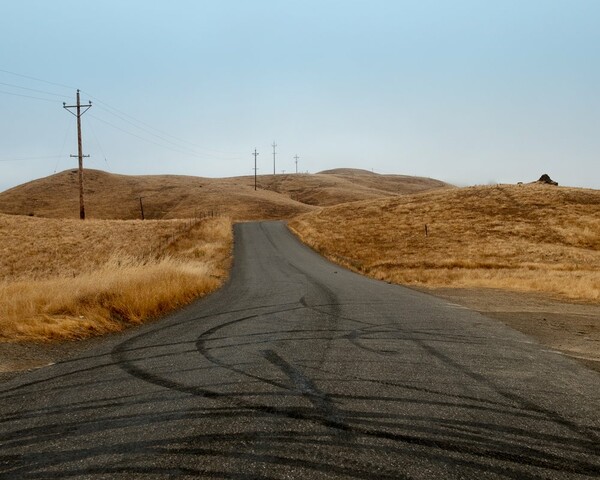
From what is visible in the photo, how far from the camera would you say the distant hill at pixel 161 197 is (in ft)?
306

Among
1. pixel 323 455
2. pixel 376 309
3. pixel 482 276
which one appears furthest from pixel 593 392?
pixel 482 276

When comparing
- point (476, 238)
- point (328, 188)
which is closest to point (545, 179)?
point (476, 238)

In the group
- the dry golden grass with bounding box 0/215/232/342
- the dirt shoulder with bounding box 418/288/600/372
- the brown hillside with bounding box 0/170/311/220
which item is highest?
the brown hillside with bounding box 0/170/311/220

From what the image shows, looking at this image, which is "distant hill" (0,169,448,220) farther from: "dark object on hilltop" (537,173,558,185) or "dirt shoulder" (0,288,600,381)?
"dirt shoulder" (0,288,600,381)

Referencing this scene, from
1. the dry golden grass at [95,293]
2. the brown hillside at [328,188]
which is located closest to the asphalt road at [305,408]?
the dry golden grass at [95,293]

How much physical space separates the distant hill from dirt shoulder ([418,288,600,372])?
65798mm

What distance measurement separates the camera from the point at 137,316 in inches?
405

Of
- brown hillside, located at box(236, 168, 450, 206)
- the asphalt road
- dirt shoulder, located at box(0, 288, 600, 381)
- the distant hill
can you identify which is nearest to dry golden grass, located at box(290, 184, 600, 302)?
dirt shoulder, located at box(0, 288, 600, 381)

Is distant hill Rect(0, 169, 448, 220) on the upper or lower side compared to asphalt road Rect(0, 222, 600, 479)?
upper

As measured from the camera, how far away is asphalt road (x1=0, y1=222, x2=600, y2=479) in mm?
3453

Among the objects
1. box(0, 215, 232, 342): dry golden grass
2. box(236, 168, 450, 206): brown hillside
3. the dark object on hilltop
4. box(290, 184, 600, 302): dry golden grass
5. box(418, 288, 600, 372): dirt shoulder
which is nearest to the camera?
box(418, 288, 600, 372): dirt shoulder

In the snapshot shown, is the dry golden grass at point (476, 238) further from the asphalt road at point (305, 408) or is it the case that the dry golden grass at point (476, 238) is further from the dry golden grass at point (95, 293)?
the asphalt road at point (305, 408)

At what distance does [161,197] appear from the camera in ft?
368

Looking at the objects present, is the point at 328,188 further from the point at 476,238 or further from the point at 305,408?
the point at 305,408
